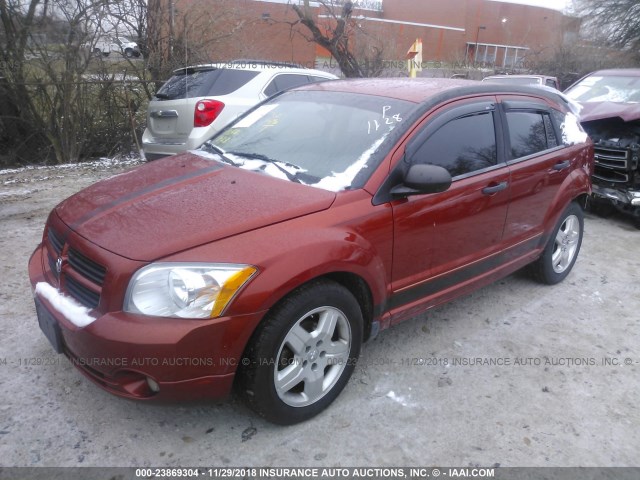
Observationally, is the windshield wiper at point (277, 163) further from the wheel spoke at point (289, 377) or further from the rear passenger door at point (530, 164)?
the rear passenger door at point (530, 164)

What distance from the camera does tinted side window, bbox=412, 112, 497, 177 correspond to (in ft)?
9.93

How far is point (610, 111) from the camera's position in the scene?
21.1 ft

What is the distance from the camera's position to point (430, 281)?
10.3 ft

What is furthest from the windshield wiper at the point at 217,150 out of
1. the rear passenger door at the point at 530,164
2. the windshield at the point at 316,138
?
the rear passenger door at the point at 530,164

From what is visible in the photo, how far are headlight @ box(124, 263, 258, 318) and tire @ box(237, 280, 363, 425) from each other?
0.88 ft

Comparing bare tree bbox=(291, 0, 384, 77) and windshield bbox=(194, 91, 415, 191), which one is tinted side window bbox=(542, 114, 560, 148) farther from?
bare tree bbox=(291, 0, 384, 77)

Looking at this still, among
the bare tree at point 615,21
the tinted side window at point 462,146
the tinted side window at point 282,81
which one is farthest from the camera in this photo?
the bare tree at point 615,21

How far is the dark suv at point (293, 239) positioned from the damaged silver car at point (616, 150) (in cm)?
292

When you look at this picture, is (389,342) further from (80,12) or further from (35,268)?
(80,12)

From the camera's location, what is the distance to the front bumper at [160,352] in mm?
2121

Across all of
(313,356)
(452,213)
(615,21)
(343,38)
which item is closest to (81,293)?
(313,356)

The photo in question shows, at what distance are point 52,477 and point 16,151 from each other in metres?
7.47

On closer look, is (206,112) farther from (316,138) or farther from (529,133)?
(529,133)

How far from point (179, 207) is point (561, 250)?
3.42 metres
